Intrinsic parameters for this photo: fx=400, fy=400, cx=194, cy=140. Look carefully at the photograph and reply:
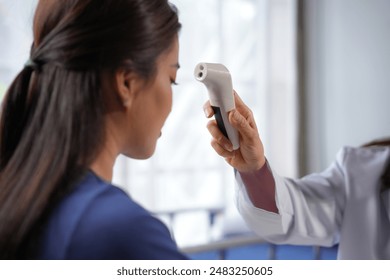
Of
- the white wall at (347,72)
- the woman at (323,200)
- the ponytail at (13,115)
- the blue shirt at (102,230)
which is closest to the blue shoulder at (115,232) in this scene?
the blue shirt at (102,230)

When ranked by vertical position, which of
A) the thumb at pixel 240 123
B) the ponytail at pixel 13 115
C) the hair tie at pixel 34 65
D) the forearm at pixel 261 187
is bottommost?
the forearm at pixel 261 187

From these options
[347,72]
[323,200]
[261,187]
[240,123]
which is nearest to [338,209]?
[323,200]

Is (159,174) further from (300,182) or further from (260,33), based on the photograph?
(300,182)

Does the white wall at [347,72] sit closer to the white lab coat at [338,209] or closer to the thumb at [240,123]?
the white lab coat at [338,209]

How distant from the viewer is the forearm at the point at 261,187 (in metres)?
0.62

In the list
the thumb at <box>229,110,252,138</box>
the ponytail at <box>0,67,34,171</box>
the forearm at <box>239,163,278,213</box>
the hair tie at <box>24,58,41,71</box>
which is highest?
the hair tie at <box>24,58,41,71</box>

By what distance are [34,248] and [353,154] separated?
1.89 feet

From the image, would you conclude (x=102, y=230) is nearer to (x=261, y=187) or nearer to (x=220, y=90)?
(x=220, y=90)

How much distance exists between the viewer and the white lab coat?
0.65 metres

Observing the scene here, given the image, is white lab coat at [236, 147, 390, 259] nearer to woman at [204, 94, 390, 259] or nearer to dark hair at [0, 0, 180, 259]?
woman at [204, 94, 390, 259]

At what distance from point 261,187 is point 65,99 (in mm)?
371

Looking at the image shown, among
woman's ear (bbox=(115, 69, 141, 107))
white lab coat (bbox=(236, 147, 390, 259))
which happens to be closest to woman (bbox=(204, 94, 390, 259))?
white lab coat (bbox=(236, 147, 390, 259))

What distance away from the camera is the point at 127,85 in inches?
14.7
